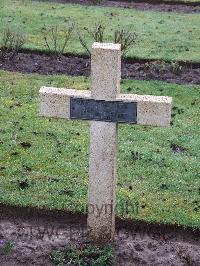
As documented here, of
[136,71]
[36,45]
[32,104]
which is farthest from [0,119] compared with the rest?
[36,45]

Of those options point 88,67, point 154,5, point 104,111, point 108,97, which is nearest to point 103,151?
point 104,111

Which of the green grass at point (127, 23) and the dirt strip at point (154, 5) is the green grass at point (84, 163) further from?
the dirt strip at point (154, 5)

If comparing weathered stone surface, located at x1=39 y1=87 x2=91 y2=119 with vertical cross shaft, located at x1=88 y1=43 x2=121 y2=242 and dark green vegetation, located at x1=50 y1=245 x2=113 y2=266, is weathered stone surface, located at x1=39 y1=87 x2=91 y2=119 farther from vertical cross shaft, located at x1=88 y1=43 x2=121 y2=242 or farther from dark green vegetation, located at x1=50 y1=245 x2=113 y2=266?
dark green vegetation, located at x1=50 y1=245 x2=113 y2=266

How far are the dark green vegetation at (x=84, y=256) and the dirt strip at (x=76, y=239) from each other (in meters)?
0.09

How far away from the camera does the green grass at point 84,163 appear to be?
6.73 m

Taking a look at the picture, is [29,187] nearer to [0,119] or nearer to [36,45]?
[0,119]

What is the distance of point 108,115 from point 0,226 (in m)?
1.57

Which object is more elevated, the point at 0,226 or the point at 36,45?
the point at 36,45

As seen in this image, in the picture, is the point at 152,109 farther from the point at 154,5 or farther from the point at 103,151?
the point at 154,5

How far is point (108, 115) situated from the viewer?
5648 mm

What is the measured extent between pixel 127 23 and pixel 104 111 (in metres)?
9.87

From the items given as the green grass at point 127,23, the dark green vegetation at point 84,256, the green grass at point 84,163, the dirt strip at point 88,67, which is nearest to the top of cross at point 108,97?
the dark green vegetation at point 84,256

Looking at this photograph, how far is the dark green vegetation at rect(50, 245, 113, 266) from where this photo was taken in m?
5.70

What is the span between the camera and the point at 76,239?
6160 mm
